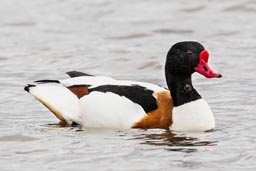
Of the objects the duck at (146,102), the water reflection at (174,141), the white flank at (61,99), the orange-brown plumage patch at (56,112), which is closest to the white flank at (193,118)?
the duck at (146,102)

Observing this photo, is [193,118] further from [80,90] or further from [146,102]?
[80,90]

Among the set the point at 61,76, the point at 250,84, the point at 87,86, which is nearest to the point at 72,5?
the point at 61,76

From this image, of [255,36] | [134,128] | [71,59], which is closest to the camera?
[134,128]

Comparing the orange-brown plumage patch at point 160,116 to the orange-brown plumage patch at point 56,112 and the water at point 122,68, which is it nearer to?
the water at point 122,68

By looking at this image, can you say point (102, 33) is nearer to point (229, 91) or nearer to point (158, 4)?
point (158, 4)

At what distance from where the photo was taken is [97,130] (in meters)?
13.9

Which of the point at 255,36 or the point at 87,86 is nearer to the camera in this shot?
the point at 87,86

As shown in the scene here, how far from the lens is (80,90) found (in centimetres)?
1412

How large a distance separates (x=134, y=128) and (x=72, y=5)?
11451mm

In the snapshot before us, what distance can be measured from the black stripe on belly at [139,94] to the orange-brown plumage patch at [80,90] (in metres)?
0.35

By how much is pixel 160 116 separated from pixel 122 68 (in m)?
5.15

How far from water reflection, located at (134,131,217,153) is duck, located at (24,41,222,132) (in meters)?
0.20

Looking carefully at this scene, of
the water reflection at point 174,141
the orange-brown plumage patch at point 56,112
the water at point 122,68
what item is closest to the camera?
the water at point 122,68

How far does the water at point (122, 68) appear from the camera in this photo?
12266 millimetres
